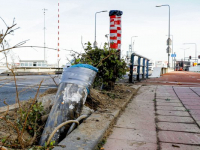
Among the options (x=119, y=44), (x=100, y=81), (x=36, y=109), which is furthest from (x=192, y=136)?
(x=119, y=44)

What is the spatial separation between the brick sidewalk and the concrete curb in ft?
0.39

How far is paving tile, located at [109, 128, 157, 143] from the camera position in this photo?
240 cm

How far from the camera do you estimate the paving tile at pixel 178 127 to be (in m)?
2.78

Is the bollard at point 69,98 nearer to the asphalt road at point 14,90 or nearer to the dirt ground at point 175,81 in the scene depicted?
the asphalt road at point 14,90

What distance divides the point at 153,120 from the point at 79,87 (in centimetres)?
123

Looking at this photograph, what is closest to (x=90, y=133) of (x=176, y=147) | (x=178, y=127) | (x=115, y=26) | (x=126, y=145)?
(x=126, y=145)

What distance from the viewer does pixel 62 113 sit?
2549 mm

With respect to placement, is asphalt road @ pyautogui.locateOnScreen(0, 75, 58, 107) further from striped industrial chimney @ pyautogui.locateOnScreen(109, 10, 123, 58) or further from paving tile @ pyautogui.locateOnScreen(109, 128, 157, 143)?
striped industrial chimney @ pyautogui.locateOnScreen(109, 10, 123, 58)

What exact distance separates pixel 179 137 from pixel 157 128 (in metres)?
0.37

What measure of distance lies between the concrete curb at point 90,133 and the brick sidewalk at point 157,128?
12cm

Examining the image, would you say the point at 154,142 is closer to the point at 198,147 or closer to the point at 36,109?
the point at 198,147

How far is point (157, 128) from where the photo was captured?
2820mm

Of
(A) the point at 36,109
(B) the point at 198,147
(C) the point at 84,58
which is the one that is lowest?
(B) the point at 198,147

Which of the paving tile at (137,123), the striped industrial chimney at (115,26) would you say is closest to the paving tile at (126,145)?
the paving tile at (137,123)
